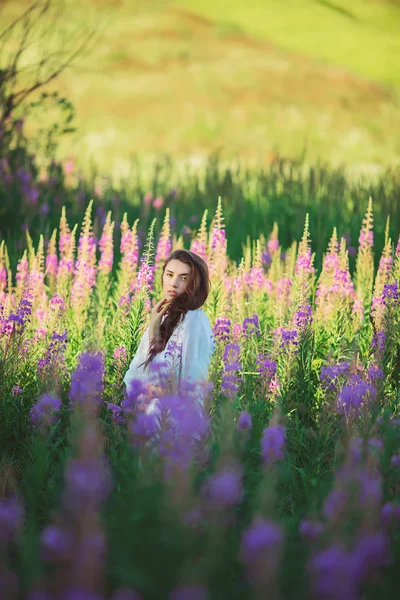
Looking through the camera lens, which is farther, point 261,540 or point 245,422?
point 245,422

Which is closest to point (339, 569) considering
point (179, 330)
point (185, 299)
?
point (179, 330)

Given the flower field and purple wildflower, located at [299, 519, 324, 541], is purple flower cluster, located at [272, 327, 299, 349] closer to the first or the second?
the flower field

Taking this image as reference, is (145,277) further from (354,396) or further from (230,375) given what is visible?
(354,396)

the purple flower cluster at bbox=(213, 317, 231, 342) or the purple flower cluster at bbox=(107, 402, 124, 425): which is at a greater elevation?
the purple flower cluster at bbox=(213, 317, 231, 342)

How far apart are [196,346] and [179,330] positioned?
118 mm

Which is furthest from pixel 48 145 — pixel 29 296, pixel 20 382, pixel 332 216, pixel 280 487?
pixel 280 487

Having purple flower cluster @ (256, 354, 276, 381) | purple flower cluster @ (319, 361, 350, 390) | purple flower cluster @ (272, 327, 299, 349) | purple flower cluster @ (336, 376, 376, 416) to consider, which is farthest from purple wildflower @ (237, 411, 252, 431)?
purple flower cluster @ (272, 327, 299, 349)

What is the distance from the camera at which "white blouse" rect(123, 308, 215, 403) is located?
10.5 ft

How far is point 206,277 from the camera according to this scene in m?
3.44

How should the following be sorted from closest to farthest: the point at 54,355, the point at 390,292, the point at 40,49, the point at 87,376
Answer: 1. the point at 87,376
2. the point at 54,355
3. the point at 390,292
4. the point at 40,49

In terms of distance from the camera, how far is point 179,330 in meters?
3.30

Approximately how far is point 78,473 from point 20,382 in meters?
2.53

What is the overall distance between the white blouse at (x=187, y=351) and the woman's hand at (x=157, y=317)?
5cm

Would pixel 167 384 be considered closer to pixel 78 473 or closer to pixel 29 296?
pixel 78 473
